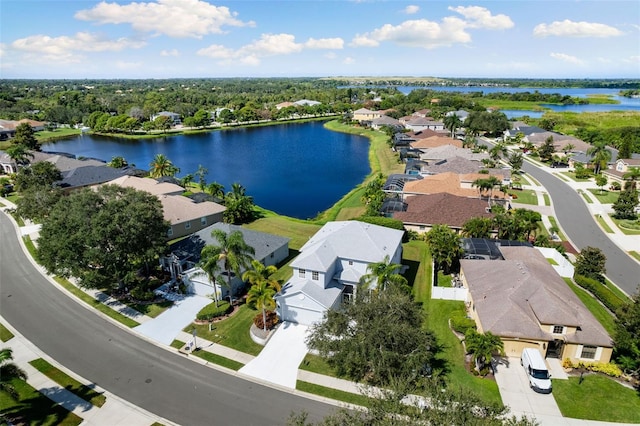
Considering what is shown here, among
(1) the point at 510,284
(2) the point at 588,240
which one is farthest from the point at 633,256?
(1) the point at 510,284

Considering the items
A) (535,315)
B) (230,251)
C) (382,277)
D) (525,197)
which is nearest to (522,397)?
(535,315)

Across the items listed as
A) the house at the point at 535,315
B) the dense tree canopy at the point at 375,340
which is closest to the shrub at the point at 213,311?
the dense tree canopy at the point at 375,340

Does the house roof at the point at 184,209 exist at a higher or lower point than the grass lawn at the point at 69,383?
higher

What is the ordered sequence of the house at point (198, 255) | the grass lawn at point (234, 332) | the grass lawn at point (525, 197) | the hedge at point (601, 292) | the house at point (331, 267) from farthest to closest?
the grass lawn at point (525, 197) → the house at point (198, 255) → the hedge at point (601, 292) → the house at point (331, 267) → the grass lawn at point (234, 332)

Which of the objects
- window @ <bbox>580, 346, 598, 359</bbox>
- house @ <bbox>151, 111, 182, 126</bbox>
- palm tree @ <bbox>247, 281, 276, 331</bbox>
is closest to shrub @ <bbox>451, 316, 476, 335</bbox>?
window @ <bbox>580, 346, 598, 359</bbox>

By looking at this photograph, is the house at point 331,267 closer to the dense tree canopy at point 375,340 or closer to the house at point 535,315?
the dense tree canopy at point 375,340

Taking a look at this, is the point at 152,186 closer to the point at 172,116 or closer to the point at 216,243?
the point at 216,243

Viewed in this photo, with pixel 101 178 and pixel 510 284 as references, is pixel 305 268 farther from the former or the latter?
pixel 101 178

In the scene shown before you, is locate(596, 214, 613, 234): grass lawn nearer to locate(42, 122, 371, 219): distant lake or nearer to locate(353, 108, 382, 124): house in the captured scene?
locate(42, 122, 371, 219): distant lake
